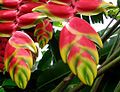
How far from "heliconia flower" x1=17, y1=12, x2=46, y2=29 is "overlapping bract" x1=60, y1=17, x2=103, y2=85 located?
70 millimetres

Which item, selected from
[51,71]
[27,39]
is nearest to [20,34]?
[27,39]

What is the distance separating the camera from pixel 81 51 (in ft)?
0.82

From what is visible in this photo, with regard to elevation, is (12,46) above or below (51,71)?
above

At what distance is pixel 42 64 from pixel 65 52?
2.44ft

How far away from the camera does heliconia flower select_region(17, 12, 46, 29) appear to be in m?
0.34

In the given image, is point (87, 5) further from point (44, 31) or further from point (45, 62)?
point (45, 62)

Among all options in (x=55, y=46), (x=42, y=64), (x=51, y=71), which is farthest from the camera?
(x=42, y=64)

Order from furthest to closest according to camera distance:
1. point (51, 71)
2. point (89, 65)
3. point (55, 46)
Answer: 1. point (55, 46)
2. point (51, 71)
3. point (89, 65)

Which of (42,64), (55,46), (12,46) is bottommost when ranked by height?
(42,64)

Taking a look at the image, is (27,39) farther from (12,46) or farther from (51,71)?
(51,71)

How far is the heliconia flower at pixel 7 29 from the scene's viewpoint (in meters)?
0.35

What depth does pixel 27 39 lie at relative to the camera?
1.04 ft

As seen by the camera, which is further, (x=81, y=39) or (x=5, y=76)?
(x=5, y=76)

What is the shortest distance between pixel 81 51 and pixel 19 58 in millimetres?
72
